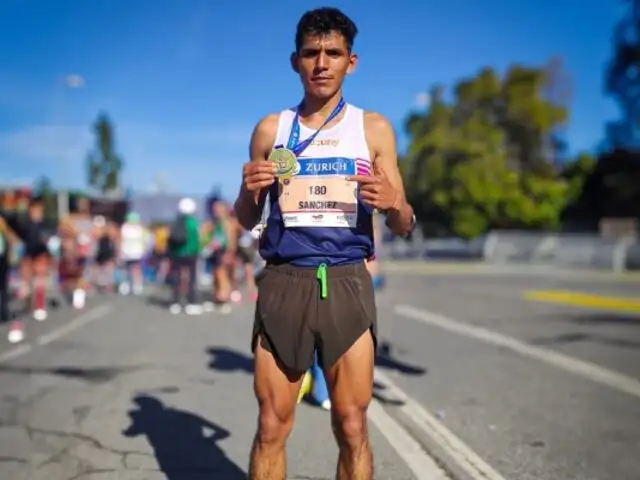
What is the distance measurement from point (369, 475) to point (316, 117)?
142cm

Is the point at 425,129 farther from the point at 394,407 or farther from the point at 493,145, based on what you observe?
the point at 394,407

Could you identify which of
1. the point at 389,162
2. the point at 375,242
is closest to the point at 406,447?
the point at 375,242

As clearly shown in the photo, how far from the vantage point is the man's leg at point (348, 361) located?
9.16 feet

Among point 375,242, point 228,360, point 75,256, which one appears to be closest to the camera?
point 375,242

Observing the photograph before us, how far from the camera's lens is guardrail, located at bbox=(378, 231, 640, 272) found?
32938 millimetres

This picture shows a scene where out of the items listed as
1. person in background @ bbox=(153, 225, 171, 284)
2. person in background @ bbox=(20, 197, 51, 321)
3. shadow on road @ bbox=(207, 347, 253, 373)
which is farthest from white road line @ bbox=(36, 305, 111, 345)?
person in background @ bbox=(153, 225, 171, 284)

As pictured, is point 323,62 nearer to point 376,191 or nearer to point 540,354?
point 376,191

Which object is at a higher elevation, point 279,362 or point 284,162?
point 284,162

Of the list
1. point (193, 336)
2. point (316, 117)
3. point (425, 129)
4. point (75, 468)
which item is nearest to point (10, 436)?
point (75, 468)

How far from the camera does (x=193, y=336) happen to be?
9641mm

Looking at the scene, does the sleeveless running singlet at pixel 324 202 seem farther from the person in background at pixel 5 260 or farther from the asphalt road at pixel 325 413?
the person in background at pixel 5 260

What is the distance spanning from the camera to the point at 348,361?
279 cm

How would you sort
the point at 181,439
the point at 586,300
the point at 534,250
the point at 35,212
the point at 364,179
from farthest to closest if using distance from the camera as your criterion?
the point at 534,250
the point at 586,300
the point at 35,212
the point at 181,439
the point at 364,179

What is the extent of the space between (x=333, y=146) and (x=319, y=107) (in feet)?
0.67
